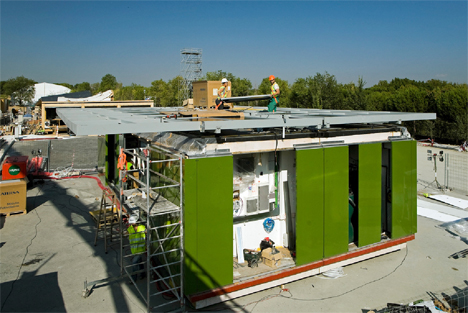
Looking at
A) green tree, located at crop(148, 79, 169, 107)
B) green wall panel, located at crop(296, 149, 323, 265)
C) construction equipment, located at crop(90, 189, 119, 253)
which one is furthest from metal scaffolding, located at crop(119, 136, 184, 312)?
green tree, located at crop(148, 79, 169, 107)

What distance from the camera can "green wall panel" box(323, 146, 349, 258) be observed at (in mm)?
8977

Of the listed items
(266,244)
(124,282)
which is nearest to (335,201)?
(266,244)

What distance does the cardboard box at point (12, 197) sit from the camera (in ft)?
43.6

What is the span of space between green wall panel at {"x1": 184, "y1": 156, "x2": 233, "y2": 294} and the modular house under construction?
2 cm

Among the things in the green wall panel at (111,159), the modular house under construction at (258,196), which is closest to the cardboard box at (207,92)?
the green wall panel at (111,159)

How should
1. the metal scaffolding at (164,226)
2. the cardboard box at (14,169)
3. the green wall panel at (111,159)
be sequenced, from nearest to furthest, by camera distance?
the metal scaffolding at (164,226), the green wall panel at (111,159), the cardboard box at (14,169)

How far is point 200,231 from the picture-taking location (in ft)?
24.2

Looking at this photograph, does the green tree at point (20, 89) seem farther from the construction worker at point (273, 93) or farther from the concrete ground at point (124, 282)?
the construction worker at point (273, 93)

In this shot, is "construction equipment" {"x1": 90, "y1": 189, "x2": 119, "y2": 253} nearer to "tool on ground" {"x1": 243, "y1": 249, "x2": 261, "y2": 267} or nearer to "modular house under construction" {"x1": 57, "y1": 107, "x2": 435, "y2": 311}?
"modular house under construction" {"x1": 57, "y1": 107, "x2": 435, "y2": 311}

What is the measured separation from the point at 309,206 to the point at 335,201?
2.83 ft

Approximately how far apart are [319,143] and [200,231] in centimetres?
378

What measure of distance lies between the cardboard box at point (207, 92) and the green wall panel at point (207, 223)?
24.4 feet

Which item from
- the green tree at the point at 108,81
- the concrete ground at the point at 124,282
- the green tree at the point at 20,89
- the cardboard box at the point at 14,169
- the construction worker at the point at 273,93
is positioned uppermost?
the green tree at the point at 108,81

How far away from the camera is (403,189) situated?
1026 cm
